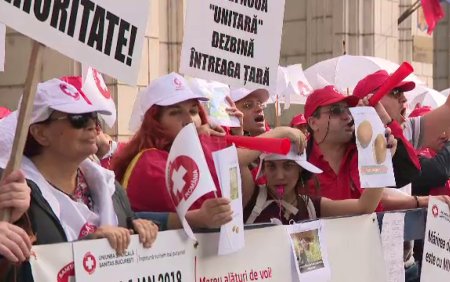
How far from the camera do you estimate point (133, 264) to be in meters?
3.92

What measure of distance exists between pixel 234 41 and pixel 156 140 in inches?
22.4

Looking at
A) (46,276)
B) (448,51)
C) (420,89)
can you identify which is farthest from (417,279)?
(448,51)

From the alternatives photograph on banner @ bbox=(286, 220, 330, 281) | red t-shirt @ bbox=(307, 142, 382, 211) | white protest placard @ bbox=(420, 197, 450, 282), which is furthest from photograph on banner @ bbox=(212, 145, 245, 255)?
white protest placard @ bbox=(420, 197, 450, 282)

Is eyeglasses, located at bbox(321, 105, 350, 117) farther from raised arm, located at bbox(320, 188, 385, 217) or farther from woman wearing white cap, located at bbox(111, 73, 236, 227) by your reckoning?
woman wearing white cap, located at bbox(111, 73, 236, 227)

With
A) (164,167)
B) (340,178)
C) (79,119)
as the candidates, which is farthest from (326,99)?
(79,119)

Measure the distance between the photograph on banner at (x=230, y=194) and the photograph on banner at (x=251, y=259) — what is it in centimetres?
8

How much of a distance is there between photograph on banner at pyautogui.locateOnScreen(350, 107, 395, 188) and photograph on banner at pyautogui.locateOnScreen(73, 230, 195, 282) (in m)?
1.31

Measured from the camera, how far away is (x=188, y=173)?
13.7 feet

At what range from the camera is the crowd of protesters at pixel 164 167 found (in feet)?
12.7

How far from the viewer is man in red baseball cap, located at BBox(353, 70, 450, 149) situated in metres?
6.07

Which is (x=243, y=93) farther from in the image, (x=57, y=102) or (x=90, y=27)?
(x=90, y=27)

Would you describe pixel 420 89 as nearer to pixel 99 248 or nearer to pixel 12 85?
pixel 12 85

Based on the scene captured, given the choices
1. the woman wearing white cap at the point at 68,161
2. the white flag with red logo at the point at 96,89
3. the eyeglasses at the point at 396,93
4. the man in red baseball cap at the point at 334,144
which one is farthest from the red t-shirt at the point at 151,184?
the eyeglasses at the point at 396,93

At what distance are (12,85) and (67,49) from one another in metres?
7.40
